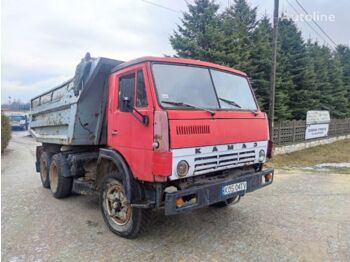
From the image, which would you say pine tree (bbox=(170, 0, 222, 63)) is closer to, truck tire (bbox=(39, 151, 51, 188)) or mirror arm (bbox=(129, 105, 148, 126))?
truck tire (bbox=(39, 151, 51, 188))

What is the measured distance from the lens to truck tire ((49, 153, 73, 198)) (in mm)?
5605

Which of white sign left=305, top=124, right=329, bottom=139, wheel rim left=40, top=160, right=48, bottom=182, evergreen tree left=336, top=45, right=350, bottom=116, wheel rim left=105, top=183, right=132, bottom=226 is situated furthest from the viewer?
evergreen tree left=336, top=45, right=350, bottom=116

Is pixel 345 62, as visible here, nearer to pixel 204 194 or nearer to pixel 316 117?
pixel 316 117

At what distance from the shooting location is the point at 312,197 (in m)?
6.09

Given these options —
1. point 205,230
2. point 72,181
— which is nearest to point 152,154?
point 205,230

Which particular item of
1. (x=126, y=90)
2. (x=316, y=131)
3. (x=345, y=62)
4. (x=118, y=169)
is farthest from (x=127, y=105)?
(x=345, y=62)

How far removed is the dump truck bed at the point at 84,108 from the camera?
4816 mm

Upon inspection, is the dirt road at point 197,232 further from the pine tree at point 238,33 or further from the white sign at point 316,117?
the white sign at point 316,117

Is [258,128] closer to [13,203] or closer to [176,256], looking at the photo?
[176,256]

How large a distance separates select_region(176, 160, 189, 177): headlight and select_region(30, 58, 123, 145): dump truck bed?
191 cm

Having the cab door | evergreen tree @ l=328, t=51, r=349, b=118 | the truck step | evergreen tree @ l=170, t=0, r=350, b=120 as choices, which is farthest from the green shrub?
evergreen tree @ l=328, t=51, r=349, b=118

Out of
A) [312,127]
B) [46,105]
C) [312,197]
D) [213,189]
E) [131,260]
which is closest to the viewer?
[131,260]

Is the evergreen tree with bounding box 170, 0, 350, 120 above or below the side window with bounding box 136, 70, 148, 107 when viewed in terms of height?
above

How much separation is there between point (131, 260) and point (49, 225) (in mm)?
1792
